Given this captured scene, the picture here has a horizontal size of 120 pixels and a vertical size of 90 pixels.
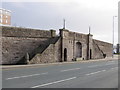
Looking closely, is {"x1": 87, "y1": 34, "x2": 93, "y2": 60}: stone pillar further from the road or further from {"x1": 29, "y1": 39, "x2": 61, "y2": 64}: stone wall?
the road

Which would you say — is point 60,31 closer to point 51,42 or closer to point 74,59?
point 51,42

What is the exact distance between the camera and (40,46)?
2866cm

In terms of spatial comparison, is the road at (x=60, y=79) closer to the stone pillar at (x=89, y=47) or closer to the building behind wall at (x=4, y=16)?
the stone pillar at (x=89, y=47)

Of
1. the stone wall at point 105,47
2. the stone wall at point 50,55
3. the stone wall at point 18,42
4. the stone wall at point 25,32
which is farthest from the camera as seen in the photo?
the stone wall at point 105,47

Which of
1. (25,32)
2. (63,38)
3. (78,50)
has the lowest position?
(78,50)

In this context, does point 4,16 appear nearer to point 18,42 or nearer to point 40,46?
point 40,46

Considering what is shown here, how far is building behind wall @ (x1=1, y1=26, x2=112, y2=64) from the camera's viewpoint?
24797mm

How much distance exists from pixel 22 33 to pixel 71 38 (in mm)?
9541

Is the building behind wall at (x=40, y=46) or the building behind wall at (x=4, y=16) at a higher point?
the building behind wall at (x=4, y=16)

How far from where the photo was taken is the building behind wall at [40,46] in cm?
2480

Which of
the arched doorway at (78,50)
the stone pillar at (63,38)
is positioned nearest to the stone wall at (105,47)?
the arched doorway at (78,50)

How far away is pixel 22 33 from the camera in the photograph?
2631cm

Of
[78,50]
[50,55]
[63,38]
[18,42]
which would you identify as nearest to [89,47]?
[78,50]

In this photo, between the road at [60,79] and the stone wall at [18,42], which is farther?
the stone wall at [18,42]
